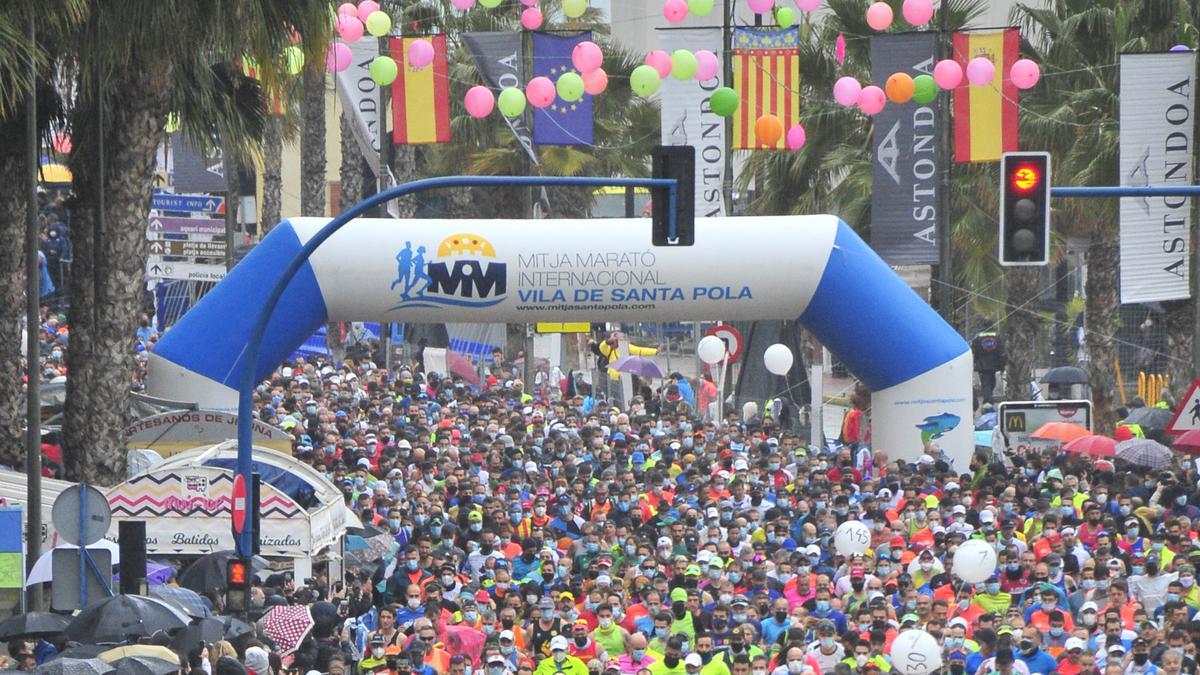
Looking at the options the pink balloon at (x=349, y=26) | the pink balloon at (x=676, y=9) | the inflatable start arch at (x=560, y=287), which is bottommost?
the inflatable start arch at (x=560, y=287)

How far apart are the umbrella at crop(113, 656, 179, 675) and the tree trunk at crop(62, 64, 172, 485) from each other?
605cm

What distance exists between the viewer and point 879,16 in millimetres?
26938

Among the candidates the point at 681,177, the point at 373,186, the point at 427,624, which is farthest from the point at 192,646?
the point at 373,186

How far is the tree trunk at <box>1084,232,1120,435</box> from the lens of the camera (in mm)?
29406

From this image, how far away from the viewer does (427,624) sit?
14.4m

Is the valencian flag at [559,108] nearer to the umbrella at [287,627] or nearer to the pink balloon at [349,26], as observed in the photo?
the pink balloon at [349,26]

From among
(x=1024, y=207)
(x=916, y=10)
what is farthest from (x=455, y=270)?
(x=1024, y=207)

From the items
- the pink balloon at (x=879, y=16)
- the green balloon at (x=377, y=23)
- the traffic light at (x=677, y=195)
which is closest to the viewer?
the traffic light at (x=677, y=195)

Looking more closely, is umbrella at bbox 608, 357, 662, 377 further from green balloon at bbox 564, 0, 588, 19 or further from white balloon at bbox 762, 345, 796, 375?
green balloon at bbox 564, 0, 588, 19

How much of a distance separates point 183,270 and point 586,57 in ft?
22.4

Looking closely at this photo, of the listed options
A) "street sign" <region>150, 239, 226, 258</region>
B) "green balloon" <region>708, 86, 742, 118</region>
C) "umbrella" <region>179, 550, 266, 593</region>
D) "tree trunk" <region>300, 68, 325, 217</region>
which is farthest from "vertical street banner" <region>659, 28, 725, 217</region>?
"umbrella" <region>179, 550, 266, 593</region>

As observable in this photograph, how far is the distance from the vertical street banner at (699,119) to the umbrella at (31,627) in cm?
1451

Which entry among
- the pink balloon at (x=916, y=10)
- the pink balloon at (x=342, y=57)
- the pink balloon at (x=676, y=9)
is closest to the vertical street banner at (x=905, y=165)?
the pink balloon at (x=916, y=10)

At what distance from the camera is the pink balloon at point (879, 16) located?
2683 cm
